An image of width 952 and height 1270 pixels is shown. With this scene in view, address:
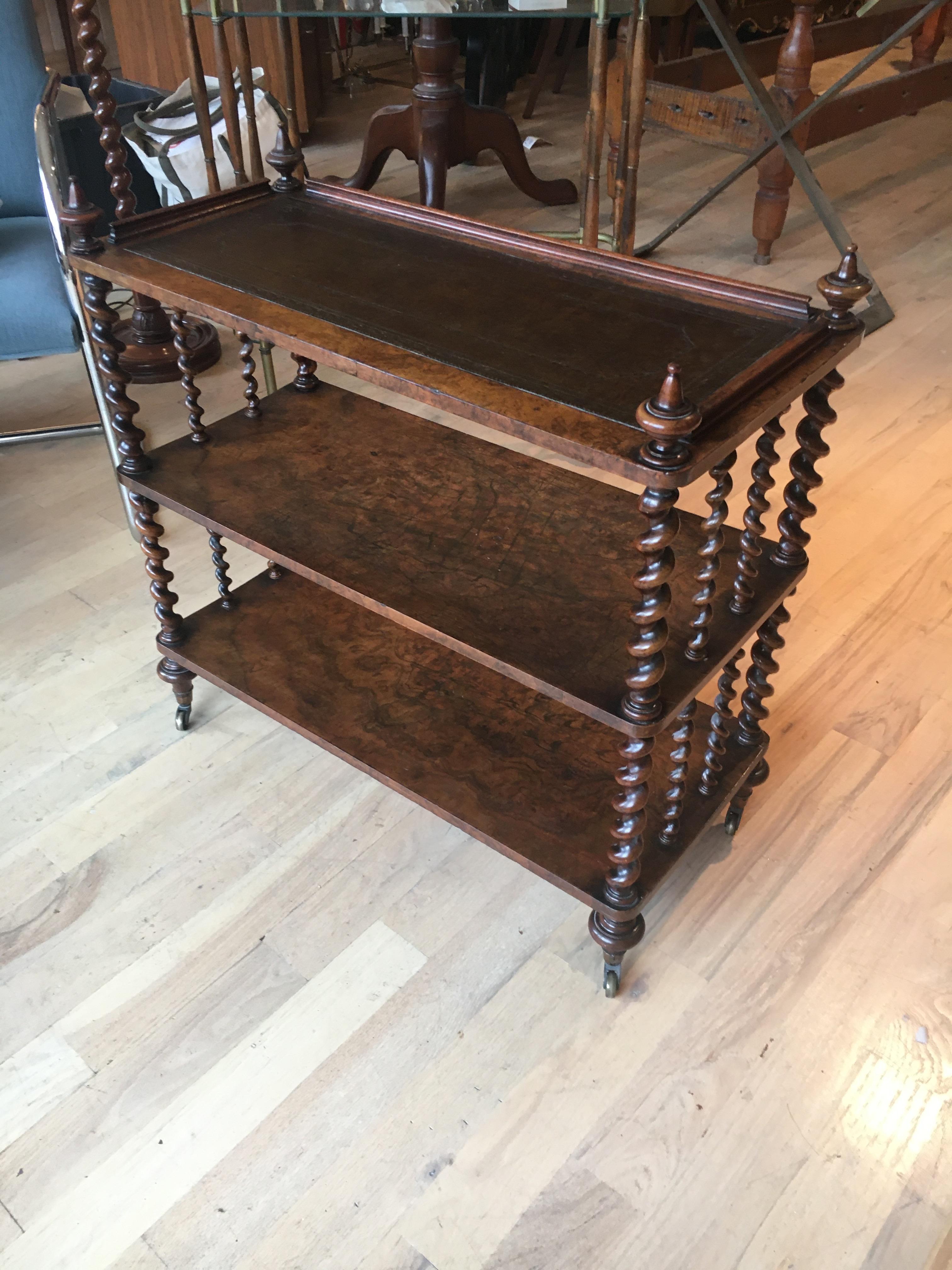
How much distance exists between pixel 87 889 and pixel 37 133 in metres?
1.28

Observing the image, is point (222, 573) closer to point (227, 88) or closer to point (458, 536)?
point (458, 536)

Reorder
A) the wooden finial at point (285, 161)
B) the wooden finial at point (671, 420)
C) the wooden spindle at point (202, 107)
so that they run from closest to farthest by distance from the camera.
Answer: the wooden finial at point (671, 420) < the wooden finial at point (285, 161) < the wooden spindle at point (202, 107)

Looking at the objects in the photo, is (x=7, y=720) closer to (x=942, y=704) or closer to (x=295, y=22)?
(x=942, y=704)

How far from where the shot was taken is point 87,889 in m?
1.39

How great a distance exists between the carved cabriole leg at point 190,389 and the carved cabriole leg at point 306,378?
6.3 inches

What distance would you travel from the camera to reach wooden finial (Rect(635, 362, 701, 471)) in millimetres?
823

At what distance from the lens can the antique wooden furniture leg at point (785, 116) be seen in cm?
285

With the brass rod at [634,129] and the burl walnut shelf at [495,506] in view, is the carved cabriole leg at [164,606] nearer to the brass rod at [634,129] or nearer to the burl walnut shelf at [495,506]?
the burl walnut shelf at [495,506]

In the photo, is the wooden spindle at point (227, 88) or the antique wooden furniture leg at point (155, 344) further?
the antique wooden furniture leg at point (155, 344)

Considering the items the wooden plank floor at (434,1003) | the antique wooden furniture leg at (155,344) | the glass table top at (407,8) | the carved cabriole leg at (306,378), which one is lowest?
the wooden plank floor at (434,1003)

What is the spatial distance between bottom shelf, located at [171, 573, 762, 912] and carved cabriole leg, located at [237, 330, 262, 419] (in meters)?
0.28

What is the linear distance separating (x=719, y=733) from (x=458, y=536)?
415 millimetres

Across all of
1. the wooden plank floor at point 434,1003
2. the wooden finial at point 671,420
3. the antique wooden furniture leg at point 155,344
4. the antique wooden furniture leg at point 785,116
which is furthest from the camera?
the antique wooden furniture leg at point 785,116

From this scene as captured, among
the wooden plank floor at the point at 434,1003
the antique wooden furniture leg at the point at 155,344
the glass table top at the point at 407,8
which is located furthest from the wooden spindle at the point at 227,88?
the wooden plank floor at the point at 434,1003
